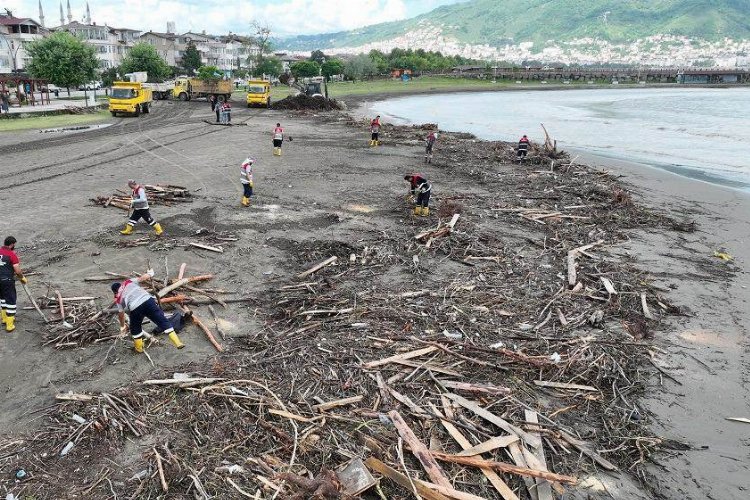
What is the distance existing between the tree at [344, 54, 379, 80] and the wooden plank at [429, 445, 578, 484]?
120 m

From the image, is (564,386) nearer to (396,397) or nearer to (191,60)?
(396,397)

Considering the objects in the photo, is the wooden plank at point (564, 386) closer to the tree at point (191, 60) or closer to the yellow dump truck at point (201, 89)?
the yellow dump truck at point (201, 89)

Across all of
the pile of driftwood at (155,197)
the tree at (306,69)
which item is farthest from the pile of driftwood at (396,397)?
the tree at (306,69)

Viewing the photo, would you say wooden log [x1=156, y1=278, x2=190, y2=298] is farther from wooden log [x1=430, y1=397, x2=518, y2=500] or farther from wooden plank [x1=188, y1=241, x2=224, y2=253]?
wooden log [x1=430, y1=397, x2=518, y2=500]

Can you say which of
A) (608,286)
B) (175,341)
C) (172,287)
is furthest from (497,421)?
(172,287)

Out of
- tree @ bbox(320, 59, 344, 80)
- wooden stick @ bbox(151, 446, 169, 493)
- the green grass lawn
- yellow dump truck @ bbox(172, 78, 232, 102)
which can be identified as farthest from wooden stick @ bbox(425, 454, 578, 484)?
tree @ bbox(320, 59, 344, 80)

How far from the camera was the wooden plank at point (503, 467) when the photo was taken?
617 cm

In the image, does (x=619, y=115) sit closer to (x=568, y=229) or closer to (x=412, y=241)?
(x=568, y=229)

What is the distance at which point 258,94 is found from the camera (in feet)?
176

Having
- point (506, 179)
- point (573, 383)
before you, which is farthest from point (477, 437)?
point (506, 179)

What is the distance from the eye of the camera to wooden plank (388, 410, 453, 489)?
612cm

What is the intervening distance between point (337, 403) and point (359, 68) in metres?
124

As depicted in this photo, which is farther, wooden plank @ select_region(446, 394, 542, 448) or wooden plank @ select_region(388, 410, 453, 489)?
wooden plank @ select_region(446, 394, 542, 448)

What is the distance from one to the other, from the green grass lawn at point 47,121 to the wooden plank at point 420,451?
40323 mm
